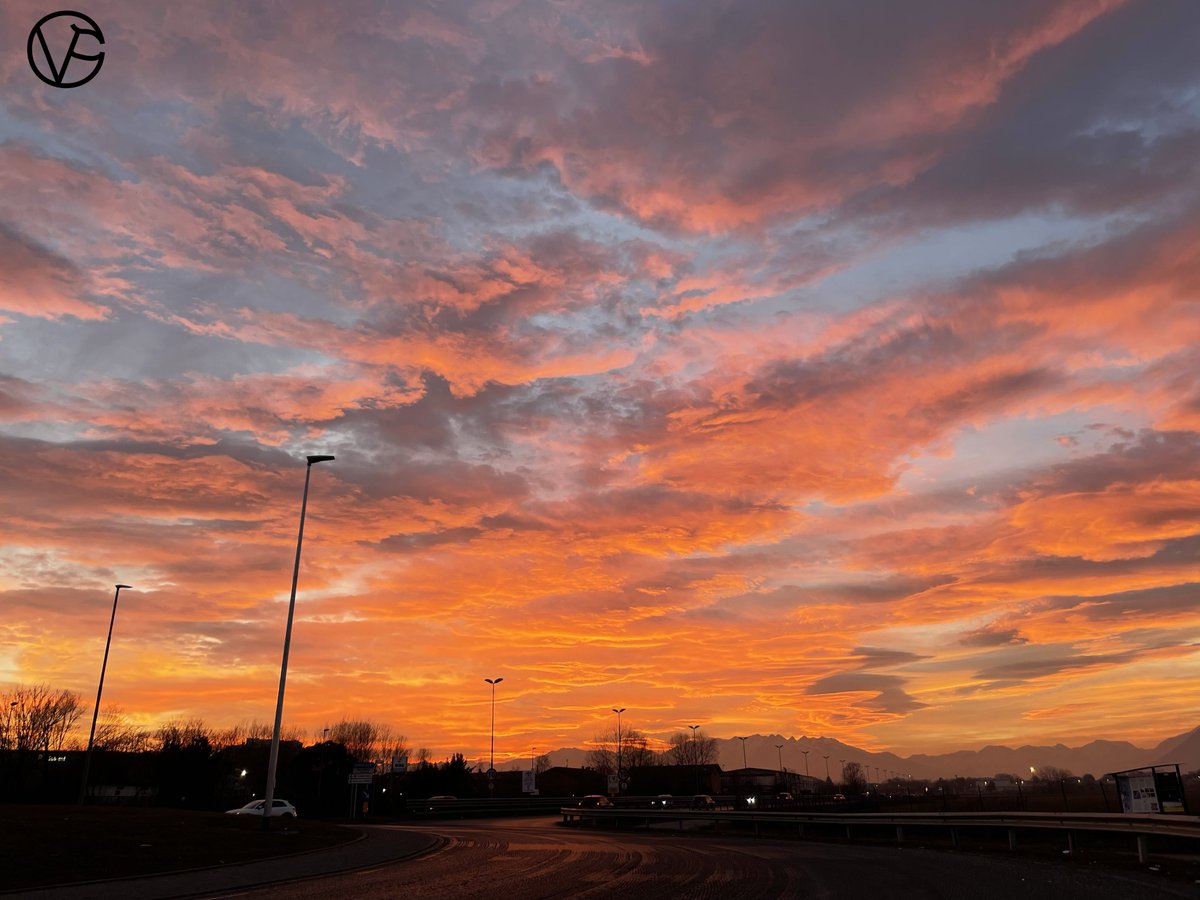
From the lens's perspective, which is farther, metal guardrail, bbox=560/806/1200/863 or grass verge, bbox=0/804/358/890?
grass verge, bbox=0/804/358/890

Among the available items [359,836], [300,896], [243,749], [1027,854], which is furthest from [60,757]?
[1027,854]

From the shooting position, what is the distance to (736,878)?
64.0 ft

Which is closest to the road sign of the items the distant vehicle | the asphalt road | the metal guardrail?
the distant vehicle

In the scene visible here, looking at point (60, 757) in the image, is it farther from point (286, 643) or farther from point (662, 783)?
point (662, 783)

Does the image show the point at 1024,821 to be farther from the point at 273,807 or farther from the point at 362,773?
the point at 273,807

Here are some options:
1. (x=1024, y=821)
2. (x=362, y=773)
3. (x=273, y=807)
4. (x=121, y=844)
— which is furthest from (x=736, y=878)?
(x=362, y=773)

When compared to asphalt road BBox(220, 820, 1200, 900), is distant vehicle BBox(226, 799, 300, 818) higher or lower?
lower

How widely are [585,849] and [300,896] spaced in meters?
16.3

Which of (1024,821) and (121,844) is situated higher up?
(1024,821)

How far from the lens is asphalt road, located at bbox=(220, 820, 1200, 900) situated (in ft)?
53.2

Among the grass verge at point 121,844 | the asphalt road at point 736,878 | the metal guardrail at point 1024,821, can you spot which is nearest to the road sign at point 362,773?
the metal guardrail at point 1024,821

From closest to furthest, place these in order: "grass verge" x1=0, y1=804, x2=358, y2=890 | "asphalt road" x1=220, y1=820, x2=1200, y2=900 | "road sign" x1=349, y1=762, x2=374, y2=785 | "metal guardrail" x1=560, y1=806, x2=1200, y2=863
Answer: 1. "asphalt road" x1=220, y1=820, x2=1200, y2=900
2. "metal guardrail" x1=560, y1=806, x2=1200, y2=863
3. "grass verge" x1=0, y1=804, x2=358, y2=890
4. "road sign" x1=349, y1=762, x2=374, y2=785

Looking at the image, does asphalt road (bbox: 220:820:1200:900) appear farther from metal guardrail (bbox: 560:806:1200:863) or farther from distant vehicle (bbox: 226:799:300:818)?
distant vehicle (bbox: 226:799:300:818)

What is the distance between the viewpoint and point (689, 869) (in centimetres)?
2212
